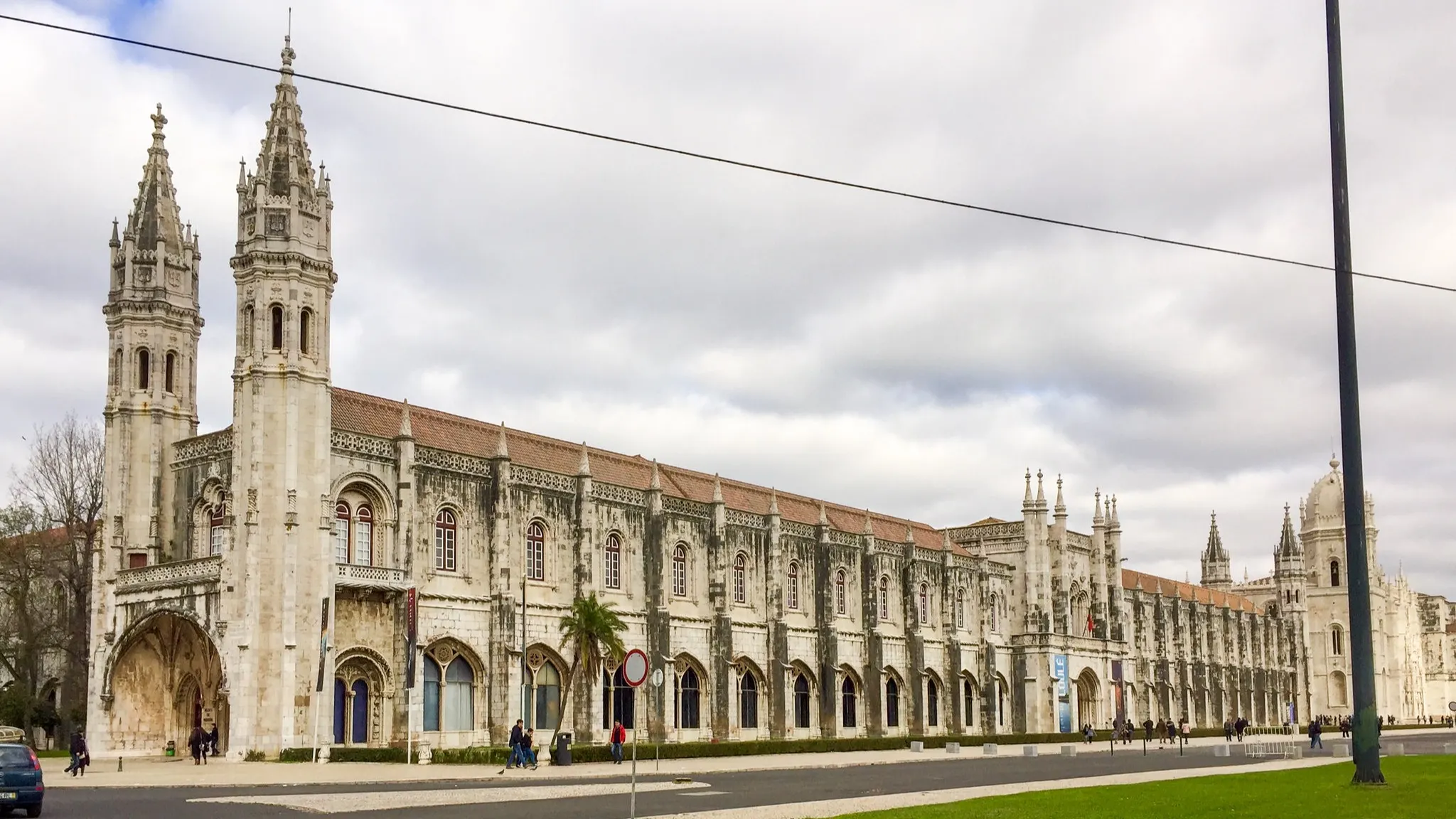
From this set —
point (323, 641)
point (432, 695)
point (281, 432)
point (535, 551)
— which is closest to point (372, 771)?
point (323, 641)

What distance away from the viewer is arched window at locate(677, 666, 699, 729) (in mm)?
57250

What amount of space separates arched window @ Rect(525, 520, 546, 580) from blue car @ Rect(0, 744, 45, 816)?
89.4 feet

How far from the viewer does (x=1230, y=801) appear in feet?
80.4

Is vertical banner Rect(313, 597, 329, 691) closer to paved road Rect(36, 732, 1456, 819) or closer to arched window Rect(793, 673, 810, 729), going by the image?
paved road Rect(36, 732, 1456, 819)

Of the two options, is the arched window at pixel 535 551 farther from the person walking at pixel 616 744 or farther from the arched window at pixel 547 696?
the person walking at pixel 616 744

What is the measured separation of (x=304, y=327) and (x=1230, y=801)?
3288cm

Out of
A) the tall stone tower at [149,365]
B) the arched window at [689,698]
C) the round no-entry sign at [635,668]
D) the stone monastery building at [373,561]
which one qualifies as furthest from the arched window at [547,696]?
the round no-entry sign at [635,668]

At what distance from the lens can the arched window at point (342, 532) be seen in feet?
148

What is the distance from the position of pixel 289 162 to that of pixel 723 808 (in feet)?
98.5

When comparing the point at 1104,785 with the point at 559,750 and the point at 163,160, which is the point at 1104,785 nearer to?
the point at 559,750

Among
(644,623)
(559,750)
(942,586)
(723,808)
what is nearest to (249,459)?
(559,750)

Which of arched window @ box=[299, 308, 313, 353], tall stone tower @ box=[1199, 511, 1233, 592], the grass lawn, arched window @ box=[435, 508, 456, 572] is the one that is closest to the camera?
the grass lawn

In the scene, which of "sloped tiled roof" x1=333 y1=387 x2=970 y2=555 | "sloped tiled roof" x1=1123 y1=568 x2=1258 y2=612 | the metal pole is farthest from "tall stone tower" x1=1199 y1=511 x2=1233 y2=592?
the metal pole

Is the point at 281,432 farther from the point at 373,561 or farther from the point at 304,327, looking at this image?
the point at 373,561
